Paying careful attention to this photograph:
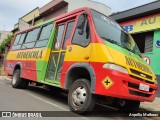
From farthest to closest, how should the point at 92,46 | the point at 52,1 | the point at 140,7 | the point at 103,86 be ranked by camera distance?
the point at 52,1
the point at 140,7
the point at 92,46
the point at 103,86

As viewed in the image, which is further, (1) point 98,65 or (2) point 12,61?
(2) point 12,61

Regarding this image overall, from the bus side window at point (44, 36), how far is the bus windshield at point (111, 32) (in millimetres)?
2372

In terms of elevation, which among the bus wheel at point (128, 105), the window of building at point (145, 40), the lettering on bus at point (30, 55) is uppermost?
the window of building at point (145, 40)

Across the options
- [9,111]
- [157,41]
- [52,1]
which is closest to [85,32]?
[9,111]

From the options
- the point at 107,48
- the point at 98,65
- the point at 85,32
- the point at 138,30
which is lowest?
the point at 98,65

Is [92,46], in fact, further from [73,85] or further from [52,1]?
[52,1]

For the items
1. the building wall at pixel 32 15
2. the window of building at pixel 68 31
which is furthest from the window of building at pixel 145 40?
the building wall at pixel 32 15

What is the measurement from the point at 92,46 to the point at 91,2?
24.6m

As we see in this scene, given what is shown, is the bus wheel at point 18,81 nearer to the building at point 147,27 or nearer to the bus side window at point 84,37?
the bus side window at point 84,37

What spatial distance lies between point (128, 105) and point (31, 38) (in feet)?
17.3

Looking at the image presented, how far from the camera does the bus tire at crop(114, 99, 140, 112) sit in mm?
8188

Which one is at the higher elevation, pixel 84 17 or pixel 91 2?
pixel 91 2

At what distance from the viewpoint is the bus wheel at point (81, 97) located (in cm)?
669

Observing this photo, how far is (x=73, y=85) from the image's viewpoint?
7.37 meters
